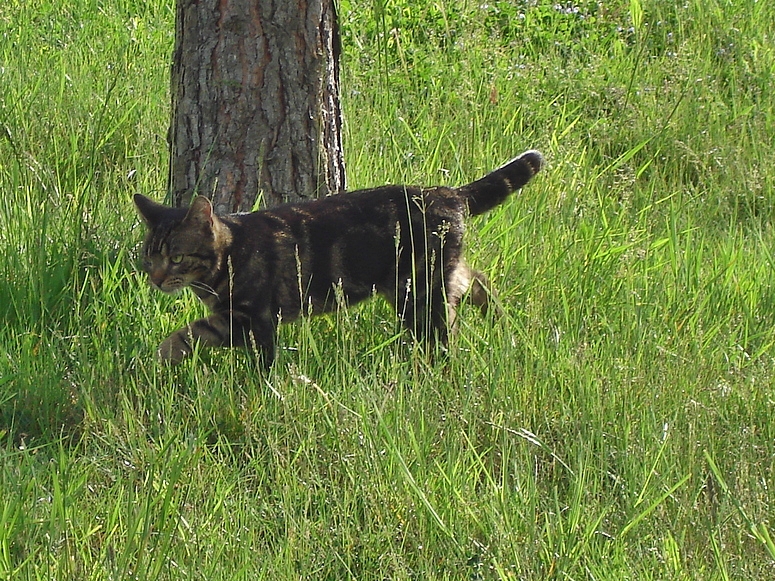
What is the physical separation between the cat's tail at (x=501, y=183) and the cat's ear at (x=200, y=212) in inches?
41.5

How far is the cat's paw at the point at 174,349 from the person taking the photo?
143 inches

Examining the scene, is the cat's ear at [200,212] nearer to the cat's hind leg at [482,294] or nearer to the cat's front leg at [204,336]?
the cat's front leg at [204,336]

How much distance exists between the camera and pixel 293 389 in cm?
335

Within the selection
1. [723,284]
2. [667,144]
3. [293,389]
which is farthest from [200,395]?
[667,144]

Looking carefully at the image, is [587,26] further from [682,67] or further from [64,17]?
[64,17]

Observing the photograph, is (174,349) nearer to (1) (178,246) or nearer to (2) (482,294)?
(1) (178,246)

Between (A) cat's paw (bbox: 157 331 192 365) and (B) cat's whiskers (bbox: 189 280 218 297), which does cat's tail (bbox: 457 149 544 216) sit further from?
(A) cat's paw (bbox: 157 331 192 365)

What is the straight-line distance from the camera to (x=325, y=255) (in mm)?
4055

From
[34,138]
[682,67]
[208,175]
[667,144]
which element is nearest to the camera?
[208,175]

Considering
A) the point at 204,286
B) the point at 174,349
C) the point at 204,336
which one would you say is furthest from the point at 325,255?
the point at 174,349

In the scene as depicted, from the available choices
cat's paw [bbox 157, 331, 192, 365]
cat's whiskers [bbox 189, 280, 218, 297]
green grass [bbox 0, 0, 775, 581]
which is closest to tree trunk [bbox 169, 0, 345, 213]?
green grass [bbox 0, 0, 775, 581]

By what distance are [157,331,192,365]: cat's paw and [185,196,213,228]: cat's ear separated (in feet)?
1.35

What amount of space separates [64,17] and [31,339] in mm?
3567

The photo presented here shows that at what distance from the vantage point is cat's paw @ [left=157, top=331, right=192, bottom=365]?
11.9ft
